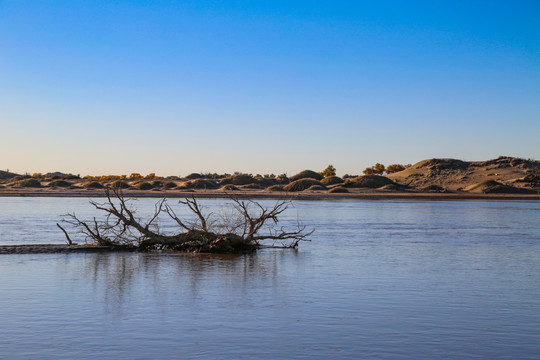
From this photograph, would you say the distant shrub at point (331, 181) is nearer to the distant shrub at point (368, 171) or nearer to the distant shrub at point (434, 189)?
the distant shrub at point (434, 189)

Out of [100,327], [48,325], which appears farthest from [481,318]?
[48,325]

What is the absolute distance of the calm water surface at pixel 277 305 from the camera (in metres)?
7.72

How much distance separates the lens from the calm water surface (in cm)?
772

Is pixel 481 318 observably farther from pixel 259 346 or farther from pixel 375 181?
pixel 375 181

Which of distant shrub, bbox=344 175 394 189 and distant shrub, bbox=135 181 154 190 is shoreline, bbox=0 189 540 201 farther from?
distant shrub, bbox=135 181 154 190

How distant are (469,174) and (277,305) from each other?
72.2 m

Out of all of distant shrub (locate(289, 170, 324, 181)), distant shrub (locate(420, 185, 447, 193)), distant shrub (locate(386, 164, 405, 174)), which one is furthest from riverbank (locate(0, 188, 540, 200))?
distant shrub (locate(386, 164, 405, 174))

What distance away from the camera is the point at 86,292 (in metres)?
11.2

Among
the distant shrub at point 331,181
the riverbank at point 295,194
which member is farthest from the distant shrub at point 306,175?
the riverbank at point 295,194

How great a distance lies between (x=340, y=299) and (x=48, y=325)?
4.87 m

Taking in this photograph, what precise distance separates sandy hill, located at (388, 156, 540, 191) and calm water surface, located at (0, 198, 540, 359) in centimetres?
5492

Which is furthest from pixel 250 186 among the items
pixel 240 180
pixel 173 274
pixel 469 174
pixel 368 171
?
pixel 173 274

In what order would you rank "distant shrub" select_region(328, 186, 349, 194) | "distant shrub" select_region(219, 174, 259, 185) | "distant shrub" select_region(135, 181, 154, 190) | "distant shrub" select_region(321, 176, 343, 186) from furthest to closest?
"distant shrub" select_region(321, 176, 343, 186)
"distant shrub" select_region(219, 174, 259, 185)
"distant shrub" select_region(135, 181, 154, 190)
"distant shrub" select_region(328, 186, 349, 194)

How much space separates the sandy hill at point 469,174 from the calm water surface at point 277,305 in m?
54.9
